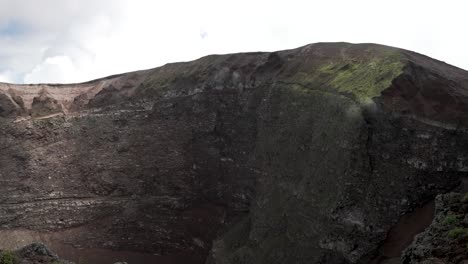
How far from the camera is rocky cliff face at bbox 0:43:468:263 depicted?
2253cm

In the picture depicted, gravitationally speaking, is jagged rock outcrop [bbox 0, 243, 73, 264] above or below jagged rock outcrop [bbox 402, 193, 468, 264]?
below

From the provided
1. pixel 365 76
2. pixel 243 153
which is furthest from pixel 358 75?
pixel 243 153

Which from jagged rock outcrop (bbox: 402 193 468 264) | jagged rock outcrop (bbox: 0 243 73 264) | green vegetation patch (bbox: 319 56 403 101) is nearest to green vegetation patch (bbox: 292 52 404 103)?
green vegetation patch (bbox: 319 56 403 101)

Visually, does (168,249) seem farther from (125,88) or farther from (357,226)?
(357,226)

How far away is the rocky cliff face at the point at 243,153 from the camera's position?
2253 centimetres

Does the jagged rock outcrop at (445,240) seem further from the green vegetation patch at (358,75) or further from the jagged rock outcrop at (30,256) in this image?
the jagged rock outcrop at (30,256)

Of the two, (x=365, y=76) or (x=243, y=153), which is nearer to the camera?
(x=365, y=76)

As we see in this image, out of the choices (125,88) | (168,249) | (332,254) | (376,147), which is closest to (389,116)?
(376,147)

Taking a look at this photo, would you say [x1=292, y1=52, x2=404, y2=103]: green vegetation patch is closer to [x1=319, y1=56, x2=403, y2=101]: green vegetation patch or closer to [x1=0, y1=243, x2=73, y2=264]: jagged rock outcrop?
[x1=319, y1=56, x2=403, y2=101]: green vegetation patch

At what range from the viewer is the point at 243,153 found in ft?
107

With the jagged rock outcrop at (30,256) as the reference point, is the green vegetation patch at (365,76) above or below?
above

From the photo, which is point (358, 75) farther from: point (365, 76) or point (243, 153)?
point (243, 153)

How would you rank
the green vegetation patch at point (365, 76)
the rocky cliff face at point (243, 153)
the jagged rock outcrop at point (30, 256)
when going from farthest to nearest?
the green vegetation patch at point (365, 76), the rocky cliff face at point (243, 153), the jagged rock outcrop at point (30, 256)

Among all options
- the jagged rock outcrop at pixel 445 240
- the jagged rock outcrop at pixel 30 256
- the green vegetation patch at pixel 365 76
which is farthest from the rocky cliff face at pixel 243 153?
the jagged rock outcrop at pixel 30 256
